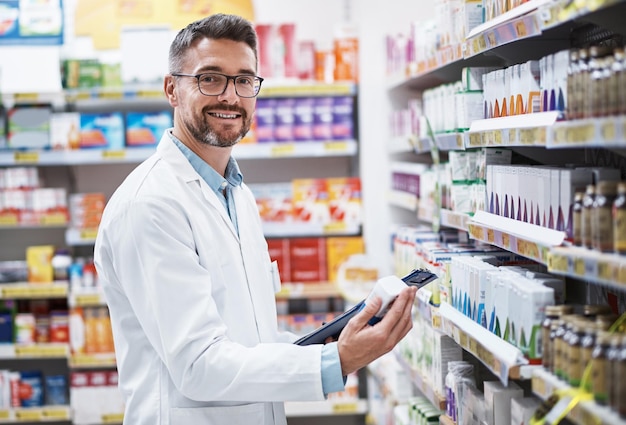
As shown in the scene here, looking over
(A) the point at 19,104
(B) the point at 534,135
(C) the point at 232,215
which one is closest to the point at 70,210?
(A) the point at 19,104

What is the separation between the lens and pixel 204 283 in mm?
2498

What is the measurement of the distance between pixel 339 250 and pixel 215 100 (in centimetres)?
293

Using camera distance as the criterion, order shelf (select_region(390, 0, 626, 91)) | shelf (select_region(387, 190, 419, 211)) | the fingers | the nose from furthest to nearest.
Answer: shelf (select_region(387, 190, 419, 211))
the nose
the fingers
shelf (select_region(390, 0, 626, 91))

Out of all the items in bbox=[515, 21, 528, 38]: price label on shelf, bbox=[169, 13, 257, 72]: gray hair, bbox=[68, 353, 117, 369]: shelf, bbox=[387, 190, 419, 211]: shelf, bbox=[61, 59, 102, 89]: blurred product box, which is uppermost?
bbox=[61, 59, 102, 89]: blurred product box

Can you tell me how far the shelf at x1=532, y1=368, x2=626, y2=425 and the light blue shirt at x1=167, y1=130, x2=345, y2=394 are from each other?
55cm

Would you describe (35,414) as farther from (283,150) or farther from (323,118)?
(323,118)

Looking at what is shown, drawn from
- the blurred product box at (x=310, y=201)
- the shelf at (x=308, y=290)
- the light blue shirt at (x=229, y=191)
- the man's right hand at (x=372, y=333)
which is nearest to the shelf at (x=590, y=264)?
the man's right hand at (x=372, y=333)

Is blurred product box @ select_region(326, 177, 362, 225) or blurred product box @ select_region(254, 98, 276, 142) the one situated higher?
blurred product box @ select_region(254, 98, 276, 142)

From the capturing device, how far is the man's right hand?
7.75 ft

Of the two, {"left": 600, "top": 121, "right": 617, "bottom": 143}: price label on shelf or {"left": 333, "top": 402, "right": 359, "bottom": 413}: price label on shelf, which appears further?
{"left": 333, "top": 402, "right": 359, "bottom": 413}: price label on shelf

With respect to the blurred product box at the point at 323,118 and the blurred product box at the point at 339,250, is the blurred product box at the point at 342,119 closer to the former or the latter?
the blurred product box at the point at 323,118

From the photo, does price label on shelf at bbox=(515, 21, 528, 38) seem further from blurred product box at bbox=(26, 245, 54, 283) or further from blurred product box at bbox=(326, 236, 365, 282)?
blurred product box at bbox=(26, 245, 54, 283)

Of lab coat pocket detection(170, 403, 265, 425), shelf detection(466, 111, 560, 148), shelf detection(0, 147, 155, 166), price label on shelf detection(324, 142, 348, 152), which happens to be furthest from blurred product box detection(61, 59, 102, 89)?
lab coat pocket detection(170, 403, 265, 425)

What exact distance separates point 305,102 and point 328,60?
1.07ft
